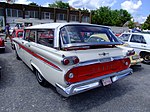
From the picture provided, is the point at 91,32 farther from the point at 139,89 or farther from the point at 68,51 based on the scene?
the point at 139,89

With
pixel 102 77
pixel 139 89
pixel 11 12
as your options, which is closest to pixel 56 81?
pixel 102 77

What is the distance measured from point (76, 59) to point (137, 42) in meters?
5.63

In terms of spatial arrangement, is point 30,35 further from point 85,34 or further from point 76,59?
point 76,59

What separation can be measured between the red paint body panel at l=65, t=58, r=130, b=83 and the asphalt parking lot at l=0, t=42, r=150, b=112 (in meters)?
0.68

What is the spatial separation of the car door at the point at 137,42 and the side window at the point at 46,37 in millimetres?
5138

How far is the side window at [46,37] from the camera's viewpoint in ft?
11.5

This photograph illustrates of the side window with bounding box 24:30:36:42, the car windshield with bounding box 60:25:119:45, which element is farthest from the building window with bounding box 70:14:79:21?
the car windshield with bounding box 60:25:119:45

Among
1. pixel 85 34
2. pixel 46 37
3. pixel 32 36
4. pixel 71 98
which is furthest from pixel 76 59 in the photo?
pixel 32 36

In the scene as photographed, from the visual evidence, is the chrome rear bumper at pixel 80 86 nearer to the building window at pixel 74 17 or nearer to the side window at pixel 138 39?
the side window at pixel 138 39

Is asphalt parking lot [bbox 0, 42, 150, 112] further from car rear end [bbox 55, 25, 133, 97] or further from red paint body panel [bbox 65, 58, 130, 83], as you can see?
red paint body panel [bbox 65, 58, 130, 83]

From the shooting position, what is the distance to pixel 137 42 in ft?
24.7

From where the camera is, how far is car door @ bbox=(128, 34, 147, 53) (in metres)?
7.24

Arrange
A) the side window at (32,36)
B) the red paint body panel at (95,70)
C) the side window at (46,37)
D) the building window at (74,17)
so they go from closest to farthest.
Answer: the red paint body panel at (95,70)
the side window at (46,37)
the side window at (32,36)
the building window at (74,17)

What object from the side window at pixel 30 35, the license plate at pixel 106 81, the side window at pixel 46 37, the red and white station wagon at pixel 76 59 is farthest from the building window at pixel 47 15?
the license plate at pixel 106 81
